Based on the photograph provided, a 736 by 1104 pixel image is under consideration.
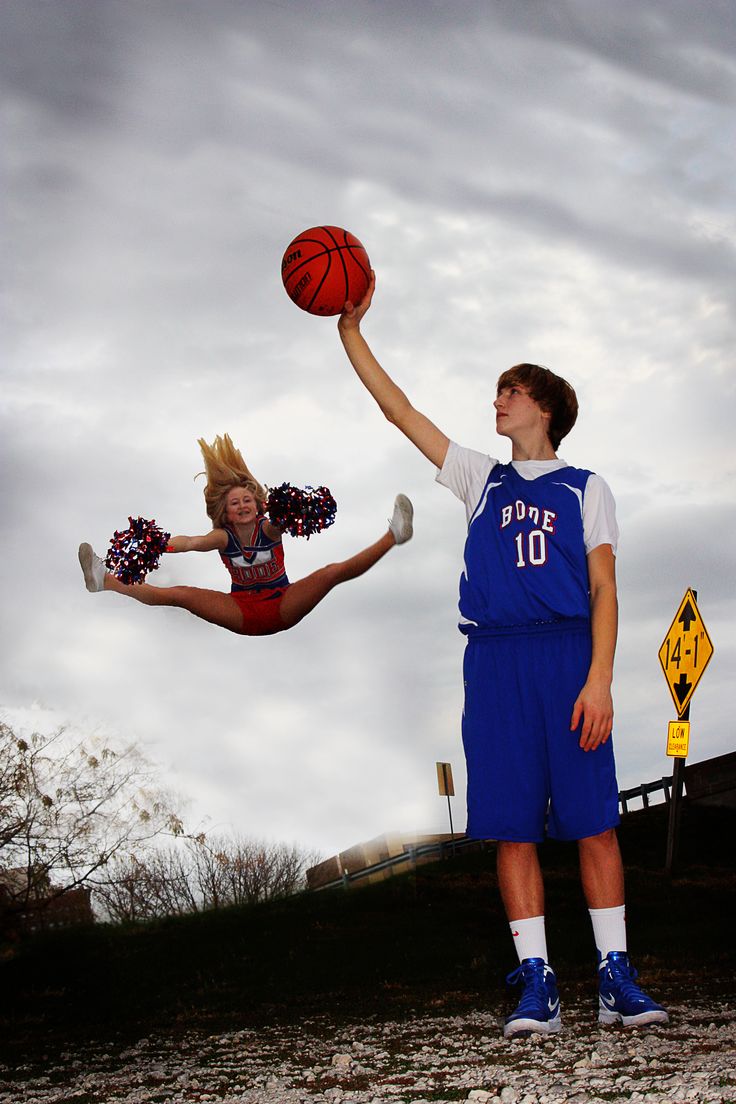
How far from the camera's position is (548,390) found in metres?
4.50

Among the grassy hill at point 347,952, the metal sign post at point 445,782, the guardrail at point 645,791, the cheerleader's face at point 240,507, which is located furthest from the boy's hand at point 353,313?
the guardrail at point 645,791

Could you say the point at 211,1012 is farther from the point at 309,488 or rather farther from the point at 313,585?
the point at 309,488

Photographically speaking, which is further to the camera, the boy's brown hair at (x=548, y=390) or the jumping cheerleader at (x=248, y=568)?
the jumping cheerleader at (x=248, y=568)

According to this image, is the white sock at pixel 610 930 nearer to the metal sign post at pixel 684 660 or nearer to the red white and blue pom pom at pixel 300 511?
the red white and blue pom pom at pixel 300 511

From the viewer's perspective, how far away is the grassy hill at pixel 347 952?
6863mm

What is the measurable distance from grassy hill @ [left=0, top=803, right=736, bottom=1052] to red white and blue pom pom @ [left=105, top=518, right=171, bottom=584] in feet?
8.45

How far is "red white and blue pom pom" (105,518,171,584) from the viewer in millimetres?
6785

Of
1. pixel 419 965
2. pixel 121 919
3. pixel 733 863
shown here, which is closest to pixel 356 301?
pixel 419 965

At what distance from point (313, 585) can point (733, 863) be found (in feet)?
33.0

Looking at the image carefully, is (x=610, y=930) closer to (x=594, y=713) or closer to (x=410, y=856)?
(x=594, y=713)

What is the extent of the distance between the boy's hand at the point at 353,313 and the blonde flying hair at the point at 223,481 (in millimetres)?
2185

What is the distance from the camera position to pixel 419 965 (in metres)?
8.48

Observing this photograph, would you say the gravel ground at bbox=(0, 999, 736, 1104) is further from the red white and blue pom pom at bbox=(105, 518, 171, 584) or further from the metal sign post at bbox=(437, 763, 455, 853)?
the metal sign post at bbox=(437, 763, 455, 853)

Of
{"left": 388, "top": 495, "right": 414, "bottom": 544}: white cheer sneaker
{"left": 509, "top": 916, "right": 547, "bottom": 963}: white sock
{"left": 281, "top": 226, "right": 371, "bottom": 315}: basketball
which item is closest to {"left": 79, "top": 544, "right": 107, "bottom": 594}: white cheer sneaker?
{"left": 388, "top": 495, "right": 414, "bottom": 544}: white cheer sneaker
